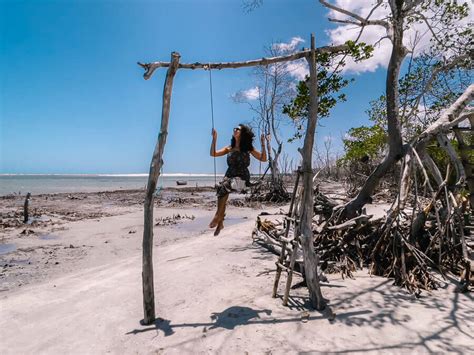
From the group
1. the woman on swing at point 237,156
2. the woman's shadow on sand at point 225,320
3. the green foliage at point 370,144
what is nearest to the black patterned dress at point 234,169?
the woman on swing at point 237,156

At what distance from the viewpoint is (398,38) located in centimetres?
605

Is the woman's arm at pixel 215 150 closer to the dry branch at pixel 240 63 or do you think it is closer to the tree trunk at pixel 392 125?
the dry branch at pixel 240 63

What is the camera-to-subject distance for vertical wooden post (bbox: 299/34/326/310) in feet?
12.0

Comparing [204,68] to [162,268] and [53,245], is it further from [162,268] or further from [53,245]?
[53,245]

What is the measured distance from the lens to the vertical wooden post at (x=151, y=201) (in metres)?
3.43

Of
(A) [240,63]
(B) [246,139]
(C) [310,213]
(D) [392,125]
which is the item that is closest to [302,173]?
(C) [310,213]

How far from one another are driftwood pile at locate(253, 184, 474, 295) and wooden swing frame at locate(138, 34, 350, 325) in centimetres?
60

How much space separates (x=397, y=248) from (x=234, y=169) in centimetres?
275

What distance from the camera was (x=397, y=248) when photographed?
491 centimetres

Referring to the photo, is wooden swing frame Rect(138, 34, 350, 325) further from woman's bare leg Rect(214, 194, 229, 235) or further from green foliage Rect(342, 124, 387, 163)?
green foliage Rect(342, 124, 387, 163)

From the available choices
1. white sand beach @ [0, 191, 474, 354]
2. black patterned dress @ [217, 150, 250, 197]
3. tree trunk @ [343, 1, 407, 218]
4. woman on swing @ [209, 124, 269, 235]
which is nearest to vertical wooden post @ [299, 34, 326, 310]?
white sand beach @ [0, 191, 474, 354]

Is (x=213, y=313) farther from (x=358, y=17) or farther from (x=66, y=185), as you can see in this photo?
(x=66, y=185)

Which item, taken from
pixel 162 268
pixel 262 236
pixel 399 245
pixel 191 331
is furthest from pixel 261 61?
pixel 262 236

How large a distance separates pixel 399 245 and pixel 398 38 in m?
3.85
